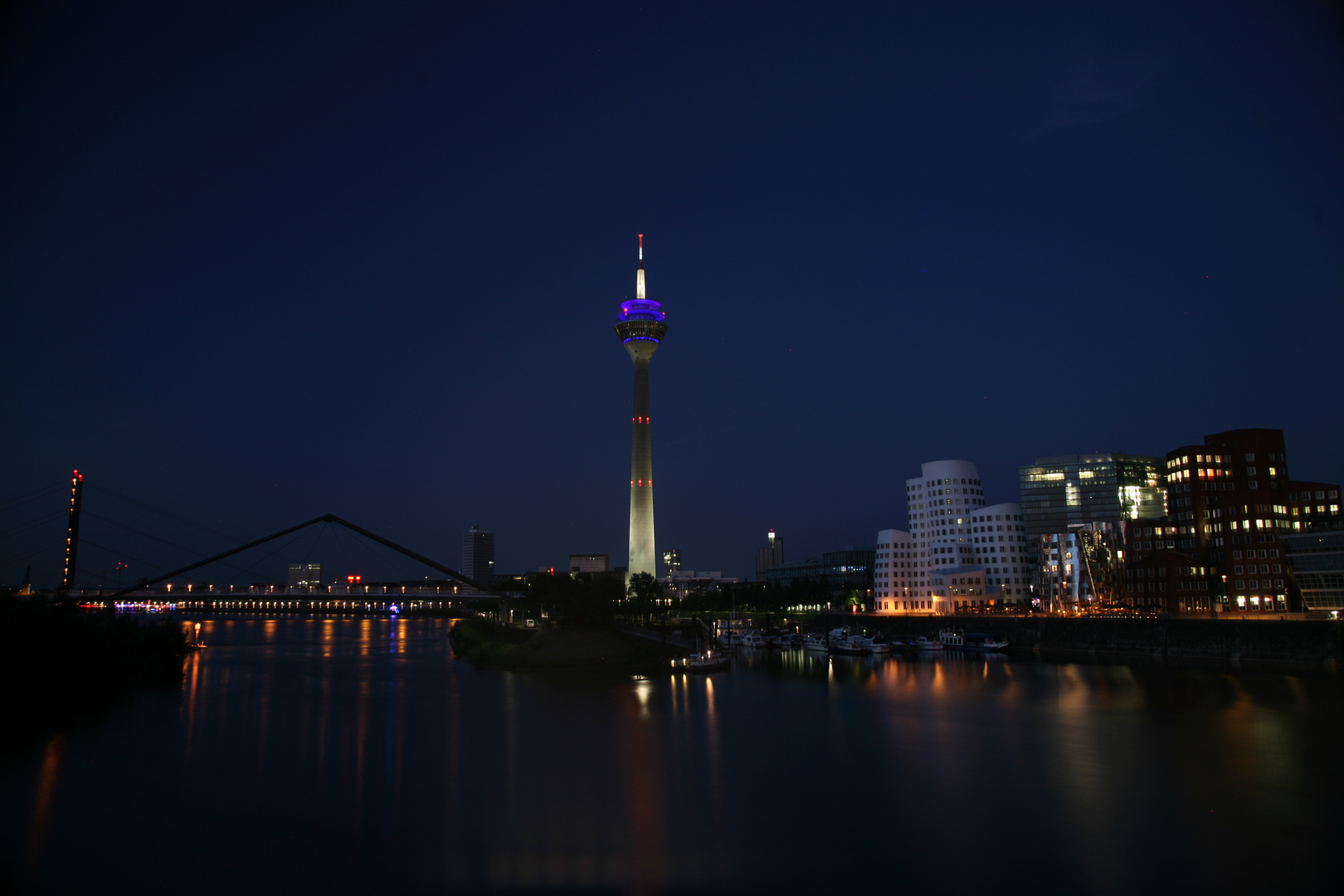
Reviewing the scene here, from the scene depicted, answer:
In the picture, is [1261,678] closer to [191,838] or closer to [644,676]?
[644,676]

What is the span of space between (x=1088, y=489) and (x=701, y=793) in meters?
87.8

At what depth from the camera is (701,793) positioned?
2056 cm

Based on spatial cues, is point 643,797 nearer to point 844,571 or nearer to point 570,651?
point 570,651

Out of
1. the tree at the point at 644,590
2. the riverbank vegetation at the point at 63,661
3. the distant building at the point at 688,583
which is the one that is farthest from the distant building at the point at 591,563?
the riverbank vegetation at the point at 63,661

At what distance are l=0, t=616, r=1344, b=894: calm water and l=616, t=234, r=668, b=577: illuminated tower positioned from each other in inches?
2321

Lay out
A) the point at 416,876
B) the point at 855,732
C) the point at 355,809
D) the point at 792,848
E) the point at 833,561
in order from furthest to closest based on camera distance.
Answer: the point at 833,561, the point at 855,732, the point at 355,809, the point at 792,848, the point at 416,876

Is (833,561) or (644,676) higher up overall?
(833,561)

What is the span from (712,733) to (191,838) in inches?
615

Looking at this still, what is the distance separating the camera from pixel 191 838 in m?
17.5

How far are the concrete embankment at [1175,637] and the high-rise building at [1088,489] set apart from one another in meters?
38.0

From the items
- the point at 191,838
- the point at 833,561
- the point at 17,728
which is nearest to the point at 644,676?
the point at 17,728

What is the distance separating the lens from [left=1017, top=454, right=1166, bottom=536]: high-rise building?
92250mm

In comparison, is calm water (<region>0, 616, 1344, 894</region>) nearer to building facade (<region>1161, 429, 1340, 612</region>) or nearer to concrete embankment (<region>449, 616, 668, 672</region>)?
concrete embankment (<region>449, 616, 668, 672</region>)

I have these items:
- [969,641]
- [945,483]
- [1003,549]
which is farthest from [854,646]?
[945,483]
